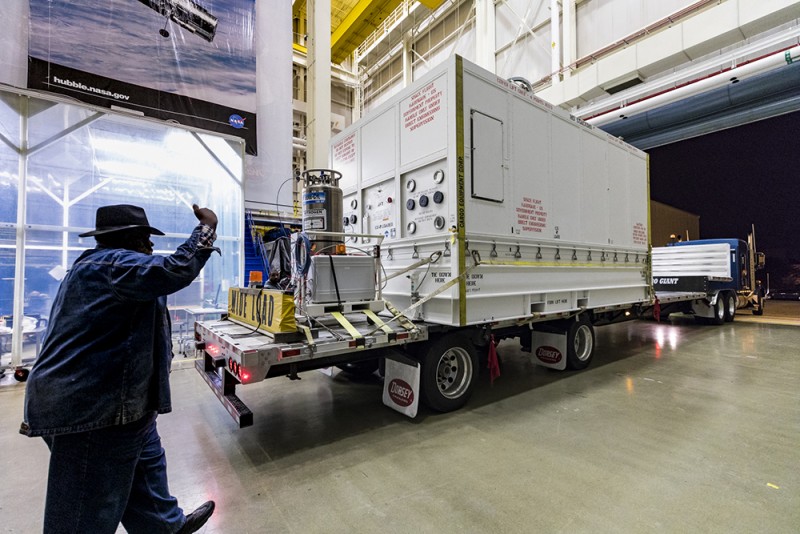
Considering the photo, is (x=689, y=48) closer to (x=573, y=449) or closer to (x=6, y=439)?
(x=573, y=449)

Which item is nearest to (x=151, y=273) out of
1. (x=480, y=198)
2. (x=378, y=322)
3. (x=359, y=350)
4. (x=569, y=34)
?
(x=359, y=350)

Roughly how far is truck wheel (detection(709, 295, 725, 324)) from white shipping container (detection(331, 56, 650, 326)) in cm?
732

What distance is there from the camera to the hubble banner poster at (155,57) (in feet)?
23.3

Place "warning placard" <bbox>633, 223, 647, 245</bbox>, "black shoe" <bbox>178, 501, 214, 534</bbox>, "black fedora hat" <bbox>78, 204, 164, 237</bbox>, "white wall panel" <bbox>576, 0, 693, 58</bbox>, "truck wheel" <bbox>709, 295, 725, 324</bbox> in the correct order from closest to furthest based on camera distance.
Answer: "black fedora hat" <bbox>78, 204, 164, 237</bbox> → "black shoe" <bbox>178, 501, 214, 534</bbox> → "warning placard" <bbox>633, 223, 647, 245</bbox> → "white wall panel" <bbox>576, 0, 693, 58</bbox> → "truck wheel" <bbox>709, 295, 725, 324</bbox>

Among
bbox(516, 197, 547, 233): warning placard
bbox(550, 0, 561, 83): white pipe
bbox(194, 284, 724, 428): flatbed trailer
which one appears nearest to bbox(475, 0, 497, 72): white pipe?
bbox(550, 0, 561, 83): white pipe

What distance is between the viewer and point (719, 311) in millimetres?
10586

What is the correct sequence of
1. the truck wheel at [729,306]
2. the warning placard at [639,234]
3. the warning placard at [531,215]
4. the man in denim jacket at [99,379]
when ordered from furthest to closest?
the truck wheel at [729,306], the warning placard at [639,234], the warning placard at [531,215], the man in denim jacket at [99,379]

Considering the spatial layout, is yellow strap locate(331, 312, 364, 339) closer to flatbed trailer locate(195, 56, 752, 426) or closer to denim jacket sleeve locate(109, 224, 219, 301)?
flatbed trailer locate(195, 56, 752, 426)

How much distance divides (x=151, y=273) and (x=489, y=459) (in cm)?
279

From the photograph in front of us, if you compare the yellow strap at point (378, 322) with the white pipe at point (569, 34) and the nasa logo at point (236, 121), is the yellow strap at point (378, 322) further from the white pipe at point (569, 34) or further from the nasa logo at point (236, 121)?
the white pipe at point (569, 34)

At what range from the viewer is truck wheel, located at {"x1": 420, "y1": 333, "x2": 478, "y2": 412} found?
3811 millimetres

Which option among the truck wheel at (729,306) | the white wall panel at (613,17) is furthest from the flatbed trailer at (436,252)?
the truck wheel at (729,306)

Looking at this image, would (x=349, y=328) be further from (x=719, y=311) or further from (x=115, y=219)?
(x=719, y=311)

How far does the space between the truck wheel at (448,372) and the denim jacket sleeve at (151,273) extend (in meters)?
2.67
